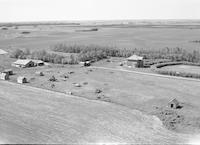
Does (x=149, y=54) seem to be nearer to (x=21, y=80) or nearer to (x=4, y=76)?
(x=21, y=80)

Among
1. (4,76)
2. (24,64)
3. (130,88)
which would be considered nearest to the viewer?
(130,88)

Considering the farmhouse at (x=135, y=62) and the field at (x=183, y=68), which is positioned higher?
the farmhouse at (x=135, y=62)

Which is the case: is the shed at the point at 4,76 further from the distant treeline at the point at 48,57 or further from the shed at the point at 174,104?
the shed at the point at 174,104

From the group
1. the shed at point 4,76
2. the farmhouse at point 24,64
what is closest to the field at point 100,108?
the shed at point 4,76

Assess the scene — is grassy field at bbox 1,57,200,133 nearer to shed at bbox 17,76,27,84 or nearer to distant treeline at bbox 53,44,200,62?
shed at bbox 17,76,27,84

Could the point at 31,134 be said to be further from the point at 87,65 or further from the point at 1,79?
the point at 87,65

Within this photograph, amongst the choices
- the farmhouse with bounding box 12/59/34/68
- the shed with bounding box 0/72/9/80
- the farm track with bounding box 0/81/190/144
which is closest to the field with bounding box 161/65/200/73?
the farm track with bounding box 0/81/190/144

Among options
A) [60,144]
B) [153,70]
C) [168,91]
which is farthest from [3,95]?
[153,70]

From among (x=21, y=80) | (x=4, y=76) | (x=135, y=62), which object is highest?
(x=135, y=62)

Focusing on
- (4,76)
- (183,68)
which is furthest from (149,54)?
(4,76)
